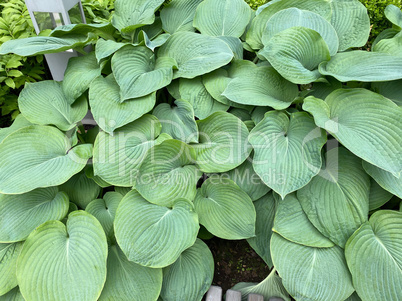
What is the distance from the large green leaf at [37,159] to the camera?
1287mm

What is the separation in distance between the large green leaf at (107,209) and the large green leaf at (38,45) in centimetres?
75

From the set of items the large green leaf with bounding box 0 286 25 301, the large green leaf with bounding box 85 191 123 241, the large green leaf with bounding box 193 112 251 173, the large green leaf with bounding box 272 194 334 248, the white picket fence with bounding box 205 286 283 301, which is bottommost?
the white picket fence with bounding box 205 286 283 301

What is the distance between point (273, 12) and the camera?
1686mm

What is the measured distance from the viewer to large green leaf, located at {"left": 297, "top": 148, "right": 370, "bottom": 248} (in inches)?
50.4

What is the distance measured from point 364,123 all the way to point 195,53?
0.88 m

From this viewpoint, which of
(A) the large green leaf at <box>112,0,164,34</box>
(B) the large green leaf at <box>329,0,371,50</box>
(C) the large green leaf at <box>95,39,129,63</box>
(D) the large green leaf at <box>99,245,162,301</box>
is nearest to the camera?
(D) the large green leaf at <box>99,245,162,301</box>

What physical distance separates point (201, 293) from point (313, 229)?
567 mm

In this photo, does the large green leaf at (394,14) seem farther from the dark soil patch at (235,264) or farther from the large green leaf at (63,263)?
the large green leaf at (63,263)

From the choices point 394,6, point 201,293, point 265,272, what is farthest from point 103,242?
point 394,6

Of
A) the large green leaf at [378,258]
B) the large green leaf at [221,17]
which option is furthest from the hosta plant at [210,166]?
the large green leaf at [221,17]

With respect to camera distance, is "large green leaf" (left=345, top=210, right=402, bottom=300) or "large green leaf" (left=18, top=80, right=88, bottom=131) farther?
"large green leaf" (left=18, top=80, right=88, bottom=131)

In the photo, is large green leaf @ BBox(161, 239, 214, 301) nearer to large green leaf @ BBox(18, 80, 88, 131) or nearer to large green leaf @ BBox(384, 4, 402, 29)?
large green leaf @ BBox(18, 80, 88, 131)

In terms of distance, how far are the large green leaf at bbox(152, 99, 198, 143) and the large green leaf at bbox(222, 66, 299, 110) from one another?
211 mm

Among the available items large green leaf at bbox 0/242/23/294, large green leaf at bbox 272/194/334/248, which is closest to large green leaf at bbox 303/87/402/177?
large green leaf at bbox 272/194/334/248
